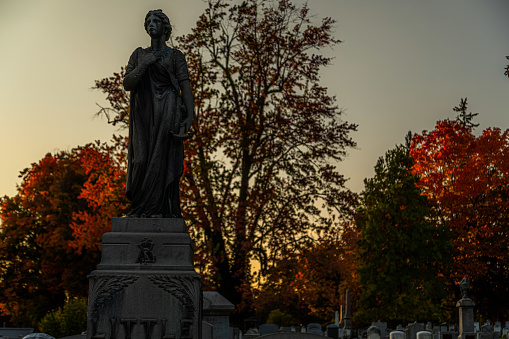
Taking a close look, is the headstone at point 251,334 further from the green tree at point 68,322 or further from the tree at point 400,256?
the tree at point 400,256

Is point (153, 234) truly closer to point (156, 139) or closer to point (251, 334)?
point (156, 139)

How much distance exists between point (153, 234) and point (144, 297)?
74cm

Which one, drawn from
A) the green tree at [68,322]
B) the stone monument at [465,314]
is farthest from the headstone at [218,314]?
the stone monument at [465,314]

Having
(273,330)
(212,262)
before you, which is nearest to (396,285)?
(273,330)

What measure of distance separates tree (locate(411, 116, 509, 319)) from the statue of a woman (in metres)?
30.7

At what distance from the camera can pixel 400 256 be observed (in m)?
36.5

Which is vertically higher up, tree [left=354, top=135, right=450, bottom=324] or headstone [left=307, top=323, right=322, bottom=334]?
tree [left=354, top=135, right=450, bottom=324]

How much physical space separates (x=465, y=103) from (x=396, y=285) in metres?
19.4

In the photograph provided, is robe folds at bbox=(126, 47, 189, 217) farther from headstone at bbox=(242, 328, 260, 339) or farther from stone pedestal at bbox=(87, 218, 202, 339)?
headstone at bbox=(242, 328, 260, 339)

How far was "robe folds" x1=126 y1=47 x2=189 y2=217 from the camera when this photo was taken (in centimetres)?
912

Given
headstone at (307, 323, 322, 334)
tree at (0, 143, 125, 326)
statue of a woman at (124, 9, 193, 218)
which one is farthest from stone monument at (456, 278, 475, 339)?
statue of a woman at (124, 9, 193, 218)

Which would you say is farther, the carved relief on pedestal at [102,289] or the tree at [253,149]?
the tree at [253,149]

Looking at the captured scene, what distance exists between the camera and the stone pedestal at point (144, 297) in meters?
8.36

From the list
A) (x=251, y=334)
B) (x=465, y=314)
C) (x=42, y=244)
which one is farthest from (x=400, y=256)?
(x=42, y=244)
